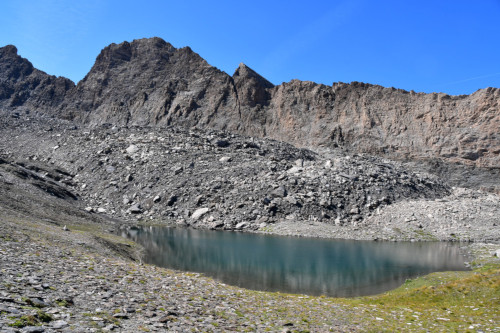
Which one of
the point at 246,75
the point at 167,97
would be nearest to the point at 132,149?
the point at 167,97

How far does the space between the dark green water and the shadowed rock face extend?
252ft

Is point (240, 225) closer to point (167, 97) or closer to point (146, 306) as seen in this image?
point (146, 306)

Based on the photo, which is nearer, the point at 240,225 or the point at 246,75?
the point at 240,225

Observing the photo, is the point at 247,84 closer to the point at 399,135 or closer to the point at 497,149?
the point at 399,135

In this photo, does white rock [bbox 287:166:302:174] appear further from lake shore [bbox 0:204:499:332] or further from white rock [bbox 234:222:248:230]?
lake shore [bbox 0:204:499:332]

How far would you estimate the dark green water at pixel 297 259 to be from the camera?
36656 mm

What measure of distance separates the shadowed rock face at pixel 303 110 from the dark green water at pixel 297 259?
7675cm

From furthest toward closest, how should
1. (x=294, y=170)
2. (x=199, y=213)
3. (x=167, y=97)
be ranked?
1. (x=167, y=97)
2. (x=294, y=170)
3. (x=199, y=213)

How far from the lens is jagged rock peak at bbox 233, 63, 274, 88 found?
171 m

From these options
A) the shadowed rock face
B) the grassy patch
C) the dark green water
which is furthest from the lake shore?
the shadowed rock face

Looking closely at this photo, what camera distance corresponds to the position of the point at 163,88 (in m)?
180

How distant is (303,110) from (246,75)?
112 ft

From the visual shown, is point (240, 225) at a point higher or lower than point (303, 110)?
lower

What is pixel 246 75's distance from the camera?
16988 centimetres
